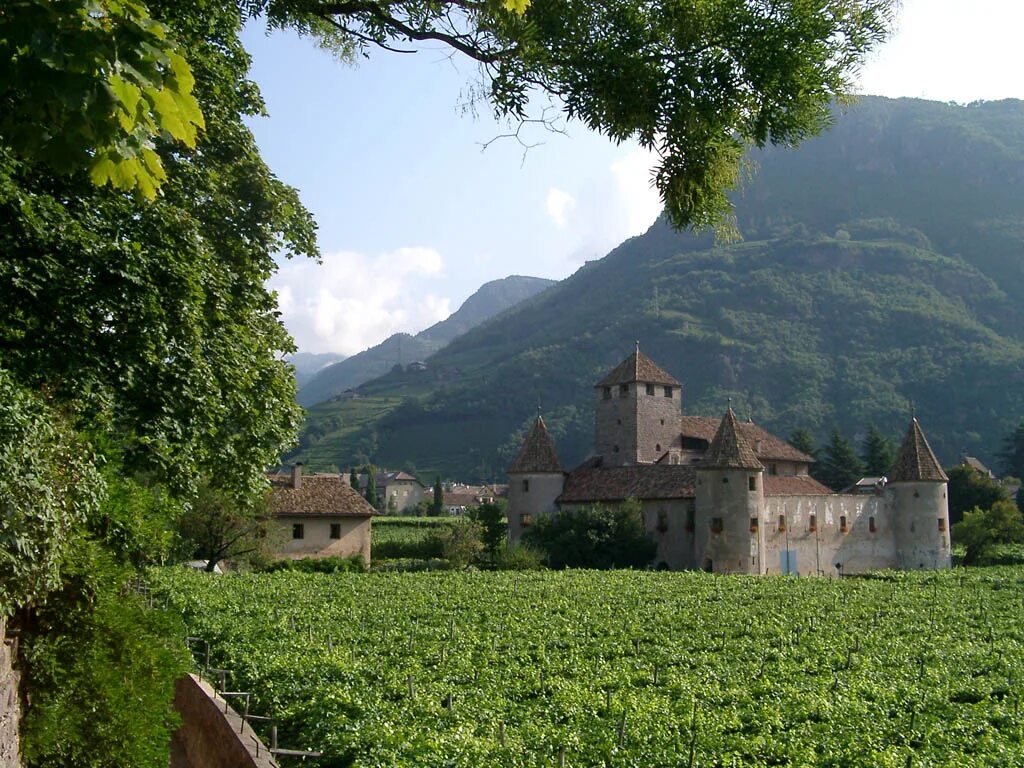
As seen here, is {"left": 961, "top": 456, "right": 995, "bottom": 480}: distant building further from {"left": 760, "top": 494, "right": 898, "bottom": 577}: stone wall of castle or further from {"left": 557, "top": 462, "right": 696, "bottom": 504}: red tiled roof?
{"left": 557, "top": 462, "right": 696, "bottom": 504}: red tiled roof

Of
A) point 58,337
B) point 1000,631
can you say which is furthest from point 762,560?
point 58,337

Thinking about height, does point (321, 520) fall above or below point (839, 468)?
below

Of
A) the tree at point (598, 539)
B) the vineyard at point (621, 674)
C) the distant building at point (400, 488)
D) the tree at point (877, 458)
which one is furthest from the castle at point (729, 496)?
the distant building at point (400, 488)

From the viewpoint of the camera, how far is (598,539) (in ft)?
158

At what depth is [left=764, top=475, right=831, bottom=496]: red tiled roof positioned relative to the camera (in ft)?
179

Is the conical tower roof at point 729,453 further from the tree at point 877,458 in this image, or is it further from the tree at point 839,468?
the tree at point 877,458

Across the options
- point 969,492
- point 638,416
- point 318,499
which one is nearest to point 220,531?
point 318,499

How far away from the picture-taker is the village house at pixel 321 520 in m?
52.4

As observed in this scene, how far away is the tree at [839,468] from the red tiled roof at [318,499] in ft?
134

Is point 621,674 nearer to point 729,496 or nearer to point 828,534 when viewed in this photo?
point 729,496

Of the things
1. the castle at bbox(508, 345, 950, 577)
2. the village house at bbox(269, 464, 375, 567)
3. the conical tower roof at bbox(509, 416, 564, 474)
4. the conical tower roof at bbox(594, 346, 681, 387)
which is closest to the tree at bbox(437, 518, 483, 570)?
the village house at bbox(269, 464, 375, 567)

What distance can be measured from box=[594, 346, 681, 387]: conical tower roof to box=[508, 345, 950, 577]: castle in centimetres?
9

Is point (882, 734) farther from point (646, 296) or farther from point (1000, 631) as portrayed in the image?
point (646, 296)

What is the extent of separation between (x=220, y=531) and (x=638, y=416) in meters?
28.1
